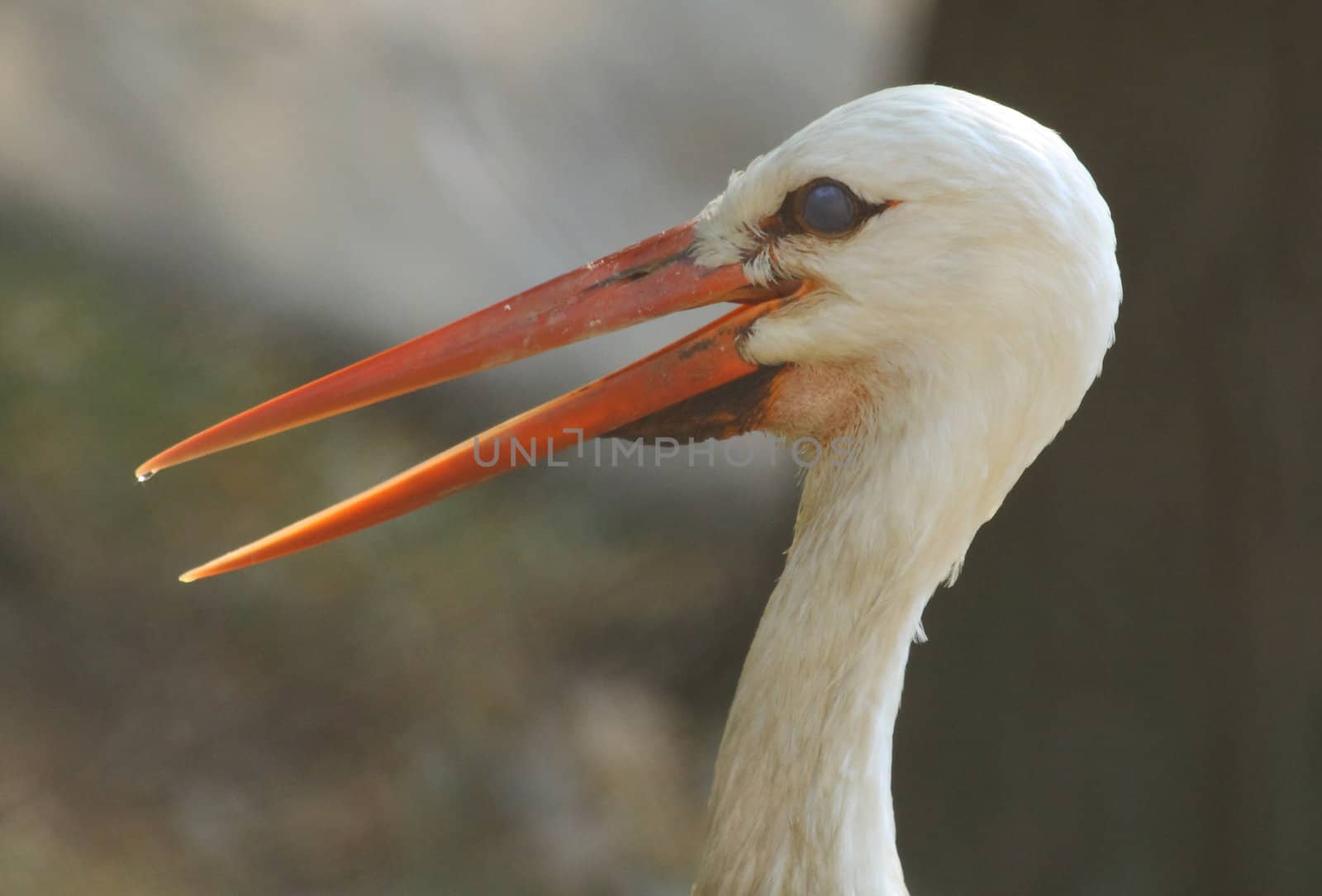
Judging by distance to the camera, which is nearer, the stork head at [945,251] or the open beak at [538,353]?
the stork head at [945,251]

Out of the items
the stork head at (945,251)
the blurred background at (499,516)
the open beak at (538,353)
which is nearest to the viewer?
the stork head at (945,251)

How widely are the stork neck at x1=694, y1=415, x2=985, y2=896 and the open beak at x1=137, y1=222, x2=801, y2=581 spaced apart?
0.17 metres

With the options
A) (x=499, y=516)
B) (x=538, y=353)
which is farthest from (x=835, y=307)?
(x=499, y=516)

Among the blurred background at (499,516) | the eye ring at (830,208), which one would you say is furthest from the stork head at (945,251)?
the blurred background at (499,516)

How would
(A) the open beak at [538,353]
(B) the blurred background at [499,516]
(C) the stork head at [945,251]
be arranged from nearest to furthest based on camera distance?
1. (C) the stork head at [945,251]
2. (A) the open beak at [538,353]
3. (B) the blurred background at [499,516]

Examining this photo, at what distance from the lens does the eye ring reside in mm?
956

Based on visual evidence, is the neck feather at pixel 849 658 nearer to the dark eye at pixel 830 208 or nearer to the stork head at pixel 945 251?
the stork head at pixel 945 251

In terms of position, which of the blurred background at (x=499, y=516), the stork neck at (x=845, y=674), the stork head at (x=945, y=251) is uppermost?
the blurred background at (x=499, y=516)

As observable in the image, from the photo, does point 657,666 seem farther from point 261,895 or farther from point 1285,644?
point 1285,644

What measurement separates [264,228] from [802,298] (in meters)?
1.66

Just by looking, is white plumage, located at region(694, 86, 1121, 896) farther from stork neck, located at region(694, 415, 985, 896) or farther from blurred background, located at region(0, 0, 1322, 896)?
blurred background, located at region(0, 0, 1322, 896)

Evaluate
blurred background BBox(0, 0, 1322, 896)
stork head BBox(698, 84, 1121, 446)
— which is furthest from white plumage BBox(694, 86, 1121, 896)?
blurred background BBox(0, 0, 1322, 896)

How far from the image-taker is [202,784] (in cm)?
228

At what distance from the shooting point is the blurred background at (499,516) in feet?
6.93
